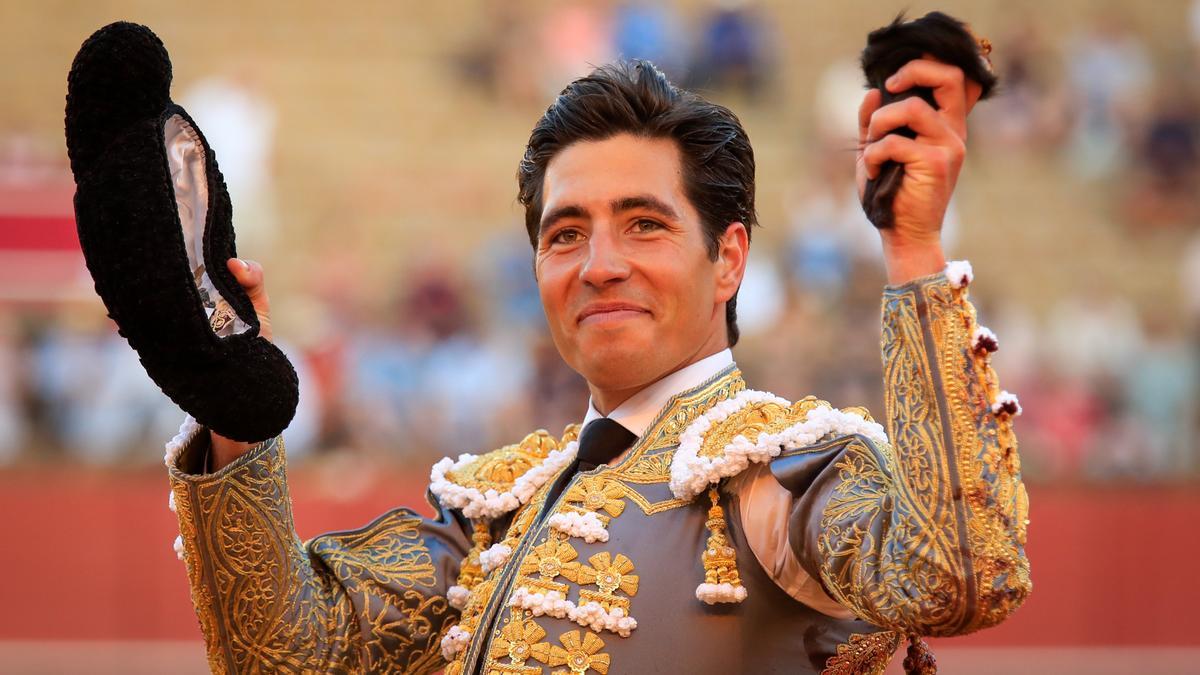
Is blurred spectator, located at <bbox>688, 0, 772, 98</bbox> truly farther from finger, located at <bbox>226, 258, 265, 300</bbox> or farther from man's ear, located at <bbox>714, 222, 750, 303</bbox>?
finger, located at <bbox>226, 258, 265, 300</bbox>

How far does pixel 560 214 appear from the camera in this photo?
2.22m

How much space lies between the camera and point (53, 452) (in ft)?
25.9

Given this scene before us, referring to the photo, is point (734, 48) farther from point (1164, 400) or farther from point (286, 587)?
point (286, 587)

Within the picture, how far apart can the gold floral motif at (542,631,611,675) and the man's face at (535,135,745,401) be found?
0.36 m

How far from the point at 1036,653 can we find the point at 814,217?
2502 millimetres

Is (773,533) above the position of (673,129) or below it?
below

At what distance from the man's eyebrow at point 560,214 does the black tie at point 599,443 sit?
27 centimetres

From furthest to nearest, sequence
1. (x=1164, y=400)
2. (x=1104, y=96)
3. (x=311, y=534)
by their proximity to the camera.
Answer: (x=1104, y=96)
(x=1164, y=400)
(x=311, y=534)

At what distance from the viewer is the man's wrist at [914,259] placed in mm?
1706

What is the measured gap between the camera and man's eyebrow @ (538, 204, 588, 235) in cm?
221

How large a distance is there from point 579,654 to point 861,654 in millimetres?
332

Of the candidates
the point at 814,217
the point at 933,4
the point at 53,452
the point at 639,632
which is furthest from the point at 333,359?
the point at 639,632

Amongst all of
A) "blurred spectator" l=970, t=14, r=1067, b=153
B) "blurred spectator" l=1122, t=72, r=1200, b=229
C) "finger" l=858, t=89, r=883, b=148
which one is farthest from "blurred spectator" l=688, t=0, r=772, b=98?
"finger" l=858, t=89, r=883, b=148

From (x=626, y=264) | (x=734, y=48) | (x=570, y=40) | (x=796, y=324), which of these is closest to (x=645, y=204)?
(x=626, y=264)
